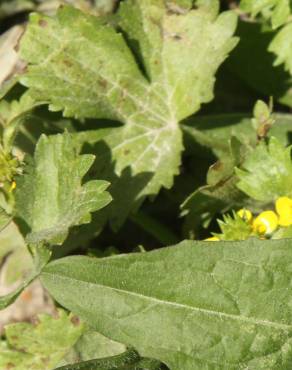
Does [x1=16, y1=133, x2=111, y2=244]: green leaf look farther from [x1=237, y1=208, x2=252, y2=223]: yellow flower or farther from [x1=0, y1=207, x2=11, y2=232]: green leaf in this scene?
[x1=237, y1=208, x2=252, y2=223]: yellow flower

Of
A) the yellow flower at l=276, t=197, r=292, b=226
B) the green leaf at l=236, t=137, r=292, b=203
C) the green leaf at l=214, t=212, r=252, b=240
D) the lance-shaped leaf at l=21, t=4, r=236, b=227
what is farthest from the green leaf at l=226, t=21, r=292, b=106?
the green leaf at l=214, t=212, r=252, b=240

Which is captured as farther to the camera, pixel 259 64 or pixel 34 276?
pixel 259 64

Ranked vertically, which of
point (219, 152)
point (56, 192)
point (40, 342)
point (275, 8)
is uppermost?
point (275, 8)

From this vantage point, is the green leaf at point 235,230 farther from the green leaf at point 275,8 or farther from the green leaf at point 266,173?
the green leaf at point 275,8

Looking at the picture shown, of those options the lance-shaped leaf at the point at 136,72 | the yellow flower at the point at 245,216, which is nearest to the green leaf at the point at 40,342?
the lance-shaped leaf at the point at 136,72

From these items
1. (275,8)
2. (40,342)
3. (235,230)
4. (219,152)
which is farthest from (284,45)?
(40,342)

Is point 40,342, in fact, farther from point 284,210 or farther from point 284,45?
point 284,45
